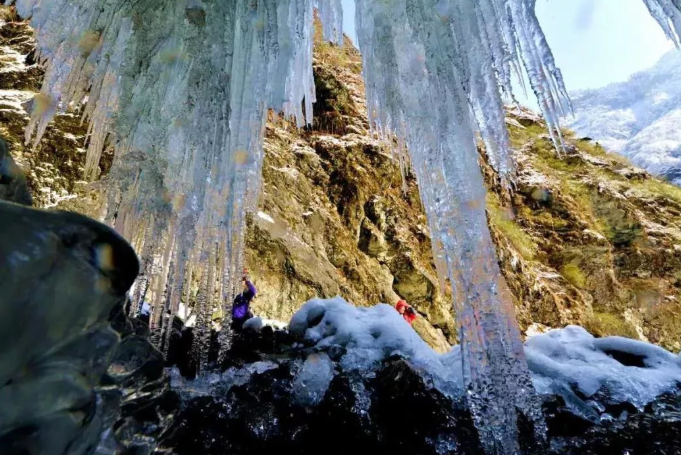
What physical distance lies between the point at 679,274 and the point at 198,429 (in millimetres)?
18675

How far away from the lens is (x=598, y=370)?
3742 millimetres

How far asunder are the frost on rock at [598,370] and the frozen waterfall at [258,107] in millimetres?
916

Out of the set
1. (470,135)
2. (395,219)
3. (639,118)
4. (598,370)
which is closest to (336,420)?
(470,135)

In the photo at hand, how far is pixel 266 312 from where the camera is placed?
25.0ft

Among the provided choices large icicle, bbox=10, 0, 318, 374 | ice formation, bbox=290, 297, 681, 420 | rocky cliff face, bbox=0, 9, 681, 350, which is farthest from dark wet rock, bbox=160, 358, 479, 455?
rocky cliff face, bbox=0, 9, 681, 350

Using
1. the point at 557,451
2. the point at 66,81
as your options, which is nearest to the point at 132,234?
the point at 66,81

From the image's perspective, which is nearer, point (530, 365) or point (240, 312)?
point (530, 365)

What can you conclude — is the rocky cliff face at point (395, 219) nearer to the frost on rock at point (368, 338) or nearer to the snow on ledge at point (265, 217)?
the snow on ledge at point (265, 217)

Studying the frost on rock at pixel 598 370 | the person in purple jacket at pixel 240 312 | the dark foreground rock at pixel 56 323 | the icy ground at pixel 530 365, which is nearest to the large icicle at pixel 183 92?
the icy ground at pixel 530 365

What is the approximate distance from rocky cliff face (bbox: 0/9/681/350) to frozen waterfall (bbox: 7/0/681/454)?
1.48 m

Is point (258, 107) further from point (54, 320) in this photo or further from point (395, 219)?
point (395, 219)

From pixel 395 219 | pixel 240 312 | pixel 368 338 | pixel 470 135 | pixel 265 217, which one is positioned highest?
pixel 395 219

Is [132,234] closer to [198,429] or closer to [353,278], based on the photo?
[198,429]

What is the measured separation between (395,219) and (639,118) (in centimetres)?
4107
